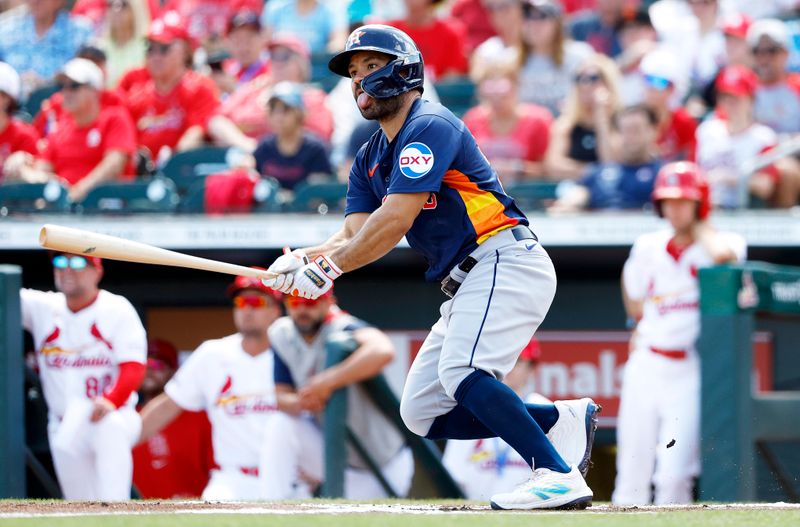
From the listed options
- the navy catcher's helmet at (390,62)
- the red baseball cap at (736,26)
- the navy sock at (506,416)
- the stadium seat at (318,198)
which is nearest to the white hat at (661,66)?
the red baseball cap at (736,26)

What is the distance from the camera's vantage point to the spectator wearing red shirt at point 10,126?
8588 mm

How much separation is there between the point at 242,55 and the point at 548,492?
5823mm

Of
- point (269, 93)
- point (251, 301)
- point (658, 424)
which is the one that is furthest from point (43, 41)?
point (658, 424)

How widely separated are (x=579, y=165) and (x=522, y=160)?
33 centimetres

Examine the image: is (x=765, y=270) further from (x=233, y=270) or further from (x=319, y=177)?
(x=233, y=270)

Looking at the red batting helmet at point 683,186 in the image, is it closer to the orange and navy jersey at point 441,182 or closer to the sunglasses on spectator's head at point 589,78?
the sunglasses on spectator's head at point 589,78

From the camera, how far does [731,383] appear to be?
6.55 meters

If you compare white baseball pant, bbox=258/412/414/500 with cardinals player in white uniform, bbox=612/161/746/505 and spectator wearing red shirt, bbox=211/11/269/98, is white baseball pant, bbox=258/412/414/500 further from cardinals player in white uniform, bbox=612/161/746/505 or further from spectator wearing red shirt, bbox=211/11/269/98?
spectator wearing red shirt, bbox=211/11/269/98

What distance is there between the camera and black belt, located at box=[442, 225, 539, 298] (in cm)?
435

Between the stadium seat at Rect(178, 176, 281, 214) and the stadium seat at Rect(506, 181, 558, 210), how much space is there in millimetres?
1328

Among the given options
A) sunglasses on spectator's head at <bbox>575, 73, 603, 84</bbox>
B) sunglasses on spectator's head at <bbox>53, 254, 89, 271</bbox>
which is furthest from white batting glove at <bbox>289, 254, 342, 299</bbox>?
sunglasses on spectator's head at <bbox>575, 73, 603, 84</bbox>

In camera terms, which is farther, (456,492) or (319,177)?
(319,177)

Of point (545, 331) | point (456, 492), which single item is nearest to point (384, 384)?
point (456, 492)

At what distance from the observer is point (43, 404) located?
6980 millimetres
